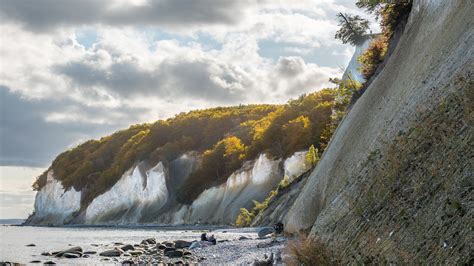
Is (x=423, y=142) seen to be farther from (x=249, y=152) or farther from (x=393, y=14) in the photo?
(x=249, y=152)

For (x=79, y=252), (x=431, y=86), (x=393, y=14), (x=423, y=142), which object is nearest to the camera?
(x=423, y=142)

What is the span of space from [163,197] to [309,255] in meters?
91.9

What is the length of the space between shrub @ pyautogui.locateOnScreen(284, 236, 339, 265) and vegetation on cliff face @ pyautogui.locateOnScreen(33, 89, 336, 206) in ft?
139

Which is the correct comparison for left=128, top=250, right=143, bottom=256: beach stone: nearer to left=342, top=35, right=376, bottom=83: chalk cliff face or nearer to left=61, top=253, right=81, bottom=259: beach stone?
left=61, top=253, right=81, bottom=259: beach stone

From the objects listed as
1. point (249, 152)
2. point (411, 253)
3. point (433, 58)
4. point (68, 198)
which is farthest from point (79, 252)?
point (68, 198)

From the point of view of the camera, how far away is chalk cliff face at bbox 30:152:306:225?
3009 inches

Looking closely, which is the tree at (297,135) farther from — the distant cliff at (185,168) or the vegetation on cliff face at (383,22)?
the vegetation on cliff face at (383,22)

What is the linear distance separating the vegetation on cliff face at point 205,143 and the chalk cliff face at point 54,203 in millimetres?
2126

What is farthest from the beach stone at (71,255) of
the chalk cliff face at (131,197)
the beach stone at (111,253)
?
the chalk cliff face at (131,197)

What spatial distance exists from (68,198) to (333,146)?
395ft

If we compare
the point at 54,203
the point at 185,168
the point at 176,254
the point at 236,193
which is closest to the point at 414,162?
the point at 176,254

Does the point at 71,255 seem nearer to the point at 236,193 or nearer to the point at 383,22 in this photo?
the point at 383,22

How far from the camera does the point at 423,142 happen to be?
556 inches

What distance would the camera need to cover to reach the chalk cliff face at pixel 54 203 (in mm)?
134875
